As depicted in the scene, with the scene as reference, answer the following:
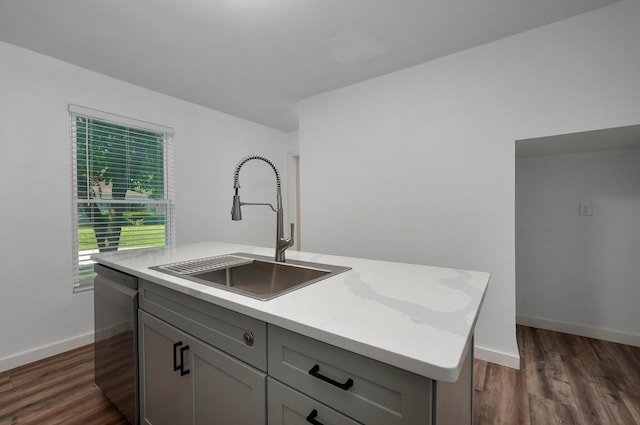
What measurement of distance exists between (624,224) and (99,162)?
469 cm

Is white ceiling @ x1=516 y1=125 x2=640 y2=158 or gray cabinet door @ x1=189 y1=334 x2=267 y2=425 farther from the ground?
white ceiling @ x1=516 y1=125 x2=640 y2=158

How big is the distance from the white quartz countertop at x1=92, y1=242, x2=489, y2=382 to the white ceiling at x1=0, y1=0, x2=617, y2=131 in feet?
5.43

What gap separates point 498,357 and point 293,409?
2.08 meters

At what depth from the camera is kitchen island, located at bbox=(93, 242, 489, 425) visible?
642 millimetres

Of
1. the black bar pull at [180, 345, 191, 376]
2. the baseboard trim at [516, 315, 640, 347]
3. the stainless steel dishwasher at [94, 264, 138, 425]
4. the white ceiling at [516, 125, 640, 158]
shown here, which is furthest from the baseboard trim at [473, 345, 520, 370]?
the stainless steel dishwasher at [94, 264, 138, 425]

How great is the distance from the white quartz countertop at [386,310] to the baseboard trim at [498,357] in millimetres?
1359

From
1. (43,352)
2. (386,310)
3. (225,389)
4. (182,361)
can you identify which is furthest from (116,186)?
(386,310)

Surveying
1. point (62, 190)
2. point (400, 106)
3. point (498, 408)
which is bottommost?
point (498, 408)

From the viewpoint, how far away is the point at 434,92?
8.14 feet

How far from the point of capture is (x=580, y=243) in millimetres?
2609

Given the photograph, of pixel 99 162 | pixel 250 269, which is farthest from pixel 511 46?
pixel 99 162

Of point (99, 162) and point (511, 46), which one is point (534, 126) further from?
point (99, 162)

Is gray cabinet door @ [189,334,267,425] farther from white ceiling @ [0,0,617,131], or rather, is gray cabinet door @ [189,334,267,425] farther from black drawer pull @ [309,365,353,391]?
white ceiling @ [0,0,617,131]

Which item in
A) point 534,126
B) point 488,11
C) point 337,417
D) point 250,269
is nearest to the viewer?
point 337,417
